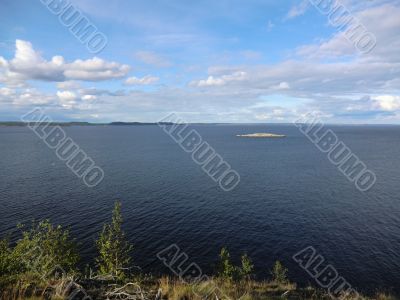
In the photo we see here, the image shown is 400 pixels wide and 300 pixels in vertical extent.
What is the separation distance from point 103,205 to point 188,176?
1410 inches

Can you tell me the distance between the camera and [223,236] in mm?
53219

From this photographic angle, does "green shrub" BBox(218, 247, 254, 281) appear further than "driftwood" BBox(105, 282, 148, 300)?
Yes

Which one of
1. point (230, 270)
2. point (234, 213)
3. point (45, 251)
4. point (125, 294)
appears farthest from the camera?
point (234, 213)

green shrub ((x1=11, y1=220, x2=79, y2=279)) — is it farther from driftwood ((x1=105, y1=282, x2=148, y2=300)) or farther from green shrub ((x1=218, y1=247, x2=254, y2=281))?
green shrub ((x1=218, y1=247, x2=254, y2=281))

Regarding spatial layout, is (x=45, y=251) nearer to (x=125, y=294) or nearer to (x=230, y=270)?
(x=125, y=294)

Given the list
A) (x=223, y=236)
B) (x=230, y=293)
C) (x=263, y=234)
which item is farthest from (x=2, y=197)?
(x=230, y=293)

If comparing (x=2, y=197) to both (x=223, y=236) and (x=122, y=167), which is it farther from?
(x=223, y=236)

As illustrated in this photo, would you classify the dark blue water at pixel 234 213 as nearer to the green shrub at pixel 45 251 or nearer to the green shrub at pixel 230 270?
the green shrub at pixel 230 270

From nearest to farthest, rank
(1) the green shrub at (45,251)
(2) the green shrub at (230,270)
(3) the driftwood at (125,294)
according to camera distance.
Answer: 1. (3) the driftwood at (125,294)
2. (1) the green shrub at (45,251)
3. (2) the green shrub at (230,270)

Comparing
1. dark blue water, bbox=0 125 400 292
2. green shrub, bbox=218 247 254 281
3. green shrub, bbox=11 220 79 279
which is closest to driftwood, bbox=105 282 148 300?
green shrub, bbox=11 220 79 279

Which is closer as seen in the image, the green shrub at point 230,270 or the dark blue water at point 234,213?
the green shrub at point 230,270

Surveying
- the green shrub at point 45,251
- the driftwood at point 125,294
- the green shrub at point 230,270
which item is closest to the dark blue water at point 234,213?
the green shrub at point 230,270


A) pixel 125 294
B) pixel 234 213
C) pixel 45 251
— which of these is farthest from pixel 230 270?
pixel 234 213

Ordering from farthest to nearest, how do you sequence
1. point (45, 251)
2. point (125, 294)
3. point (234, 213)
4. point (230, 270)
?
point (234, 213) < point (230, 270) < point (45, 251) < point (125, 294)
